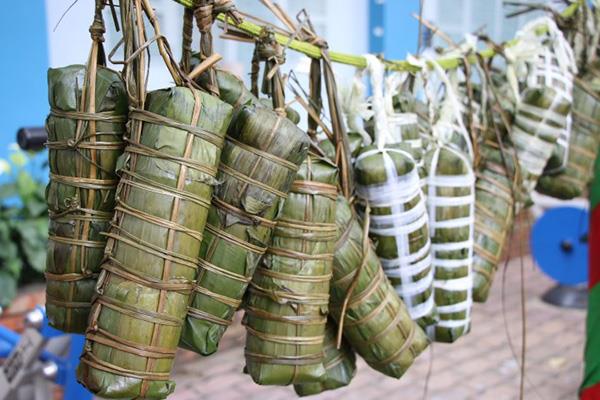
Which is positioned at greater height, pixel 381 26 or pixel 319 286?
pixel 381 26

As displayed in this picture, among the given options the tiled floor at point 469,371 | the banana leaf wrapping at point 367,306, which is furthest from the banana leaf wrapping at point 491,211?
the tiled floor at point 469,371

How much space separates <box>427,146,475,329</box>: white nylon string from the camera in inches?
51.4

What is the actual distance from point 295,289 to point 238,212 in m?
0.18

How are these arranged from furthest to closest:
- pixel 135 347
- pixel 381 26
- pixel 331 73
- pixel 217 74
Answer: pixel 381 26
pixel 331 73
pixel 217 74
pixel 135 347

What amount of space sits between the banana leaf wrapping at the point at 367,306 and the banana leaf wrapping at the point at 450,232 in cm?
15

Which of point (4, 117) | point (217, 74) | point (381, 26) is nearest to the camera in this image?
point (217, 74)

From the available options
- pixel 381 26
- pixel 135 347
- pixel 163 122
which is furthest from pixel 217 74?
pixel 381 26

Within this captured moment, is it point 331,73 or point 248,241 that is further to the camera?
point 331,73

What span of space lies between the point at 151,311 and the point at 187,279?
63 mm

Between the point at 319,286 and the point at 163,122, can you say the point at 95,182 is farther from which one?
the point at 319,286

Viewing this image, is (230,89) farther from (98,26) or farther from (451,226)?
(451,226)

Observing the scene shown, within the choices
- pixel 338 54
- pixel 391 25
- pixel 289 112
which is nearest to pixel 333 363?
pixel 289 112

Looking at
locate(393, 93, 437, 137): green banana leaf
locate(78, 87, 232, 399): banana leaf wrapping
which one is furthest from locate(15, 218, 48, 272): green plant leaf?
locate(78, 87, 232, 399): banana leaf wrapping

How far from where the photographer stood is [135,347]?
769 millimetres
